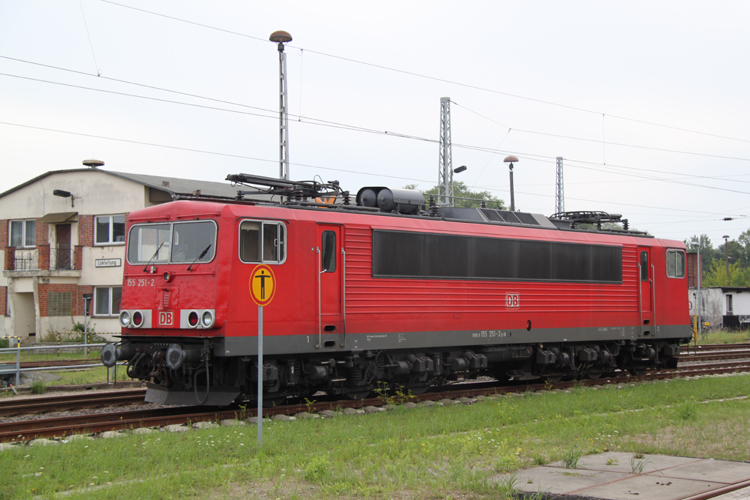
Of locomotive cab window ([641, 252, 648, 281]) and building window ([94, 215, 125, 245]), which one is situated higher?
building window ([94, 215, 125, 245])

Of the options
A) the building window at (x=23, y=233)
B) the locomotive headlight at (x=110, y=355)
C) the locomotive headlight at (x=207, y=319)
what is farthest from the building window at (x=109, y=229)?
the locomotive headlight at (x=207, y=319)

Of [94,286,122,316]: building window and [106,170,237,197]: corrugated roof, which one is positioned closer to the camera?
[106,170,237,197]: corrugated roof

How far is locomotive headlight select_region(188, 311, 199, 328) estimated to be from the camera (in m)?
11.7

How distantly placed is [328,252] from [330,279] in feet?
1.61

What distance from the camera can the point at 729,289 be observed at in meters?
47.9

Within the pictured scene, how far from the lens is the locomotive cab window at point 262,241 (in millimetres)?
12023

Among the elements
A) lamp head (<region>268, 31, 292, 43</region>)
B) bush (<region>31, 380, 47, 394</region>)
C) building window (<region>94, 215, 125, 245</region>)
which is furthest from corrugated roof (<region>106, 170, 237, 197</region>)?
bush (<region>31, 380, 47, 394</region>)

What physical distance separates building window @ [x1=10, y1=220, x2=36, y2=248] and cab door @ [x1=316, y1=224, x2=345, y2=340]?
28.3 meters

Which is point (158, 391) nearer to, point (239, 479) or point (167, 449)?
point (167, 449)

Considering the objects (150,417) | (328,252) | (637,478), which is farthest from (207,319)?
(637,478)

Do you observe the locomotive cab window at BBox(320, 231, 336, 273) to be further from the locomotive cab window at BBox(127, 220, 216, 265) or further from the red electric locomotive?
the locomotive cab window at BBox(127, 220, 216, 265)

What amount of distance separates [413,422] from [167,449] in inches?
157

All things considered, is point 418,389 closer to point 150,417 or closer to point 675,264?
point 150,417

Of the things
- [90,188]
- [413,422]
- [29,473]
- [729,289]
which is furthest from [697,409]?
[729,289]
